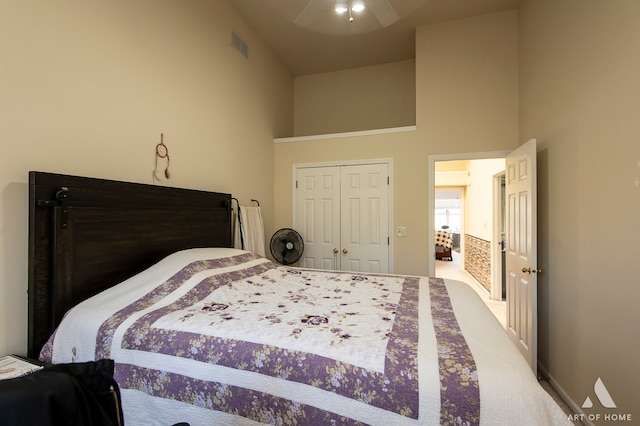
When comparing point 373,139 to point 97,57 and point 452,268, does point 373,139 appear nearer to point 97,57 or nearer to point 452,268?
point 97,57

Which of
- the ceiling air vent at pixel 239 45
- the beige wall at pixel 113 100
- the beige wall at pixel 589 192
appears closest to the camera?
the beige wall at pixel 113 100

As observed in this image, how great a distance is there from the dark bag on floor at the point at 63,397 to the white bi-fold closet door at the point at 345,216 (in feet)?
10.0

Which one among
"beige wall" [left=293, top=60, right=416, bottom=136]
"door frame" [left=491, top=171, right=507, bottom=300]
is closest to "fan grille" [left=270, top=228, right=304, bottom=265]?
"beige wall" [left=293, top=60, right=416, bottom=136]

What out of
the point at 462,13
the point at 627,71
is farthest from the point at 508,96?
the point at 627,71

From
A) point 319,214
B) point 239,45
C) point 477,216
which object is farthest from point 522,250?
point 239,45

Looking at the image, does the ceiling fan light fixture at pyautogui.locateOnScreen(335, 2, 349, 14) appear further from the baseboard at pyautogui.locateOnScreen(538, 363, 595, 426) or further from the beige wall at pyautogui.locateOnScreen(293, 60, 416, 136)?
the baseboard at pyautogui.locateOnScreen(538, 363, 595, 426)

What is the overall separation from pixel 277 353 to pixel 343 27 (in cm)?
226

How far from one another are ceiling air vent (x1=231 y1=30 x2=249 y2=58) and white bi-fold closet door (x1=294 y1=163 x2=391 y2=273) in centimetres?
149

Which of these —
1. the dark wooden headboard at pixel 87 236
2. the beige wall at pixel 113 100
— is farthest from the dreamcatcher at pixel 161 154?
the dark wooden headboard at pixel 87 236

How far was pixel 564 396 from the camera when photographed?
6.93ft

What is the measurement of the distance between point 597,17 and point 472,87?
4.80ft

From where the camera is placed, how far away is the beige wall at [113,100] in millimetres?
1344

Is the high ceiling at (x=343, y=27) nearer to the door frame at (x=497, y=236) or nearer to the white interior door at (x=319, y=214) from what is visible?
the white interior door at (x=319, y=214)

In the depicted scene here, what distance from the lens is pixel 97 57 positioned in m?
1.70
